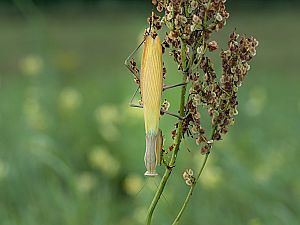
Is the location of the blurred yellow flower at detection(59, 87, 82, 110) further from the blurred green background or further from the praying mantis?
the praying mantis

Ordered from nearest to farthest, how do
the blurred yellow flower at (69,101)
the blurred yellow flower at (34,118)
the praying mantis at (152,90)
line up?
1. the praying mantis at (152,90)
2. the blurred yellow flower at (34,118)
3. the blurred yellow flower at (69,101)

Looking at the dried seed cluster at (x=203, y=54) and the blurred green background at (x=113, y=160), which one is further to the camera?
the blurred green background at (x=113, y=160)

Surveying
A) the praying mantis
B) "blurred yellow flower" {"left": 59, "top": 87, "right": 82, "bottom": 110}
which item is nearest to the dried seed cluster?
the praying mantis

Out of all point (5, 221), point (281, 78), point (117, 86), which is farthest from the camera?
point (281, 78)

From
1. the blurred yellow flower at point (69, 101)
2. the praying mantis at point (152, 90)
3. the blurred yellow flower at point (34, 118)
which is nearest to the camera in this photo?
the praying mantis at point (152, 90)

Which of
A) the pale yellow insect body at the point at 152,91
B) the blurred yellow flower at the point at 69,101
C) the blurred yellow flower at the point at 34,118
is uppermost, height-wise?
the pale yellow insect body at the point at 152,91

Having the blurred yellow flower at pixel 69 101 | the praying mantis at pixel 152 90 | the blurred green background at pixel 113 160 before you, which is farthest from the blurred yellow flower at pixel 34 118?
the praying mantis at pixel 152 90

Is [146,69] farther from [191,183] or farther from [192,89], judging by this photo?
[191,183]

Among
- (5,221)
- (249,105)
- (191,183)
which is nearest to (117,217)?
(5,221)

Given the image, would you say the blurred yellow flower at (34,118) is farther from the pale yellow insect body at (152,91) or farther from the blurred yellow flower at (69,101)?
the pale yellow insect body at (152,91)
